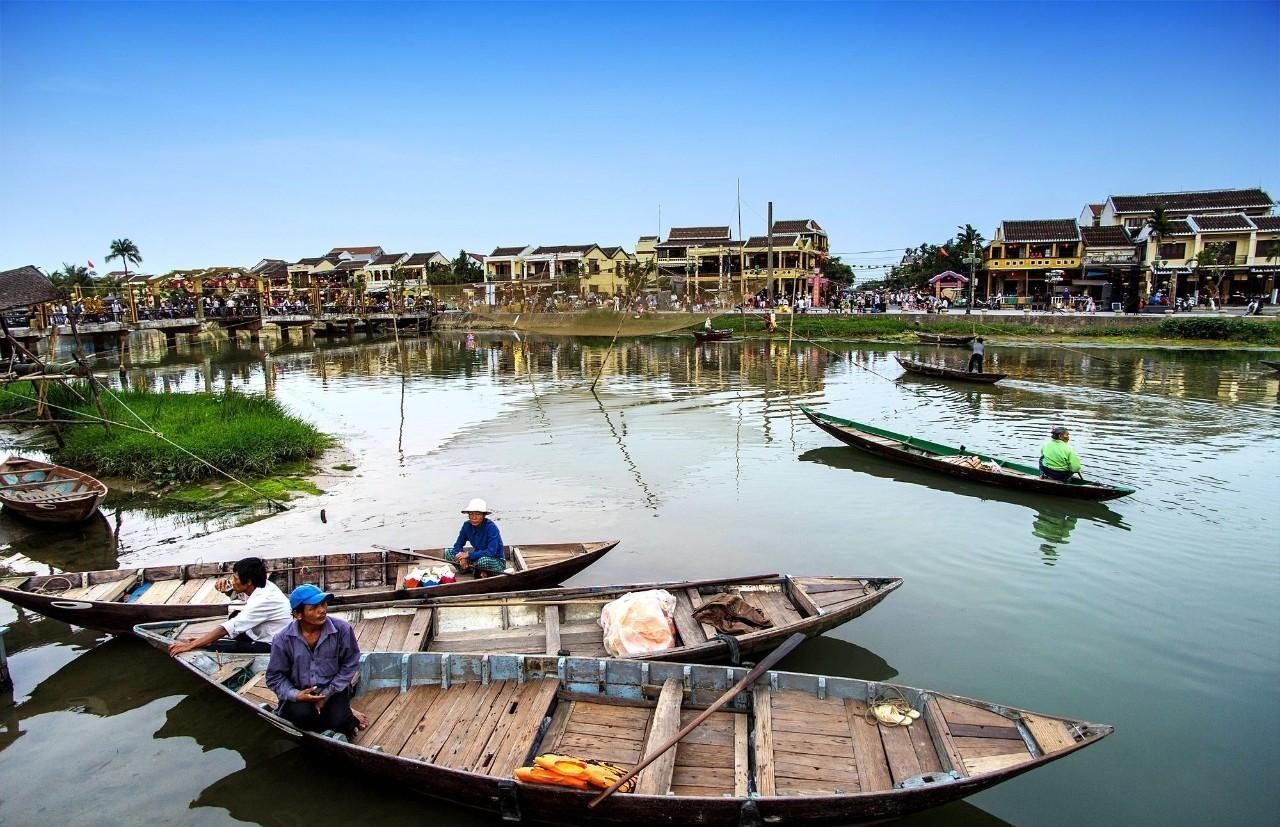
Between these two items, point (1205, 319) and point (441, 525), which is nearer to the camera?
point (441, 525)

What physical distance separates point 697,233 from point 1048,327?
110 feet

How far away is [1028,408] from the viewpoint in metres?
21.7

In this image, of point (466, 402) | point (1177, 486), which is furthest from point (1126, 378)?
point (466, 402)

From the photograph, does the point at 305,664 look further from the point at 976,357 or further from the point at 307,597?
the point at 976,357

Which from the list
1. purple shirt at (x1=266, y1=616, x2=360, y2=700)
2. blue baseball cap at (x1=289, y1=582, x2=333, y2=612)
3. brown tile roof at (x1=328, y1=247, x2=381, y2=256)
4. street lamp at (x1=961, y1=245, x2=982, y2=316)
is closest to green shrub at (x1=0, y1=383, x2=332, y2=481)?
purple shirt at (x1=266, y1=616, x2=360, y2=700)

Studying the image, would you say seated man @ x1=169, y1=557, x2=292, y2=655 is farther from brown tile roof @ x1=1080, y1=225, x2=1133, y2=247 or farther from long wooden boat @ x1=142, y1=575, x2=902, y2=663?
brown tile roof @ x1=1080, y1=225, x2=1133, y2=247

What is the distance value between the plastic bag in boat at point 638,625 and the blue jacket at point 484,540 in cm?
194

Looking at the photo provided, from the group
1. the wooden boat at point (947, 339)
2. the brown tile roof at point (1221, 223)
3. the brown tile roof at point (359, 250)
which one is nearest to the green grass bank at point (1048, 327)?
the wooden boat at point (947, 339)

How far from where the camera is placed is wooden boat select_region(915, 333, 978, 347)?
35.9 metres

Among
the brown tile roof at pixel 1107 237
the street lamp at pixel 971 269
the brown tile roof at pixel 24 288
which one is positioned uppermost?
the brown tile roof at pixel 1107 237

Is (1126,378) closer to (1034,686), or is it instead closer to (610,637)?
(1034,686)

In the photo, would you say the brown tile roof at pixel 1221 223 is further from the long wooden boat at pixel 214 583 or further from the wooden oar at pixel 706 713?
the wooden oar at pixel 706 713

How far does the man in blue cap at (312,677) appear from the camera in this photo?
5.41m

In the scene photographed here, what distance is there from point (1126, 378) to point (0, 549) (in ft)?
104
